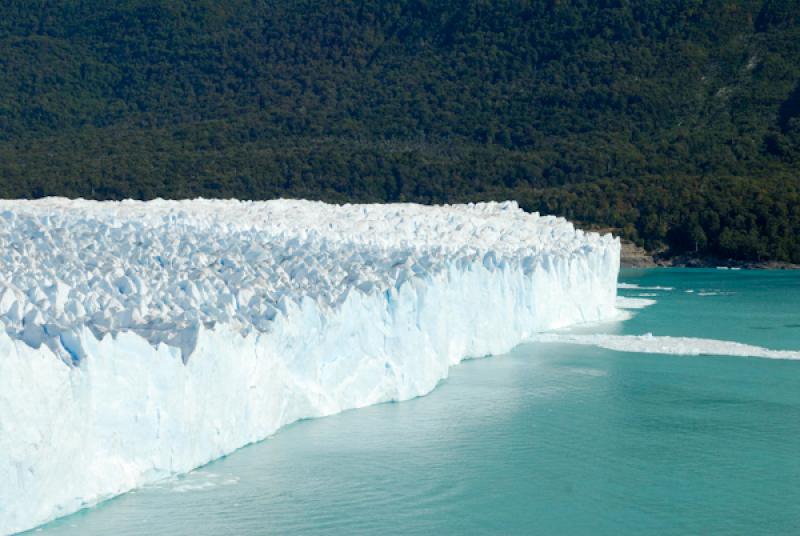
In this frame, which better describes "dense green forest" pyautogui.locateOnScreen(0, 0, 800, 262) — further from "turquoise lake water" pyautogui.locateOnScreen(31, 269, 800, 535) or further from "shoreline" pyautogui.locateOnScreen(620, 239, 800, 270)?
"turquoise lake water" pyautogui.locateOnScreen(31, 269, 800, 535)

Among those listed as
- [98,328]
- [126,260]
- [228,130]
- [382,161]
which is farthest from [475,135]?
[98,328]

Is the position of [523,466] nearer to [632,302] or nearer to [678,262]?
[632,302]

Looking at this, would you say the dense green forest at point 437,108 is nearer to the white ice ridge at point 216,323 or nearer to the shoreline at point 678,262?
the shoreline at point 678,262

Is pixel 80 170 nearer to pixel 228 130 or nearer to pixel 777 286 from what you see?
pixel 228 130

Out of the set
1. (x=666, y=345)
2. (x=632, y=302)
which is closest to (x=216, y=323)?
(x=666, y=345)

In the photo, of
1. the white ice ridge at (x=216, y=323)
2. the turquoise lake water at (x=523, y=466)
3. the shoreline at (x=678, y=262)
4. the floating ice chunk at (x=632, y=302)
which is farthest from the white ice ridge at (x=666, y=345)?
the shoreline at (x=678, y=262)

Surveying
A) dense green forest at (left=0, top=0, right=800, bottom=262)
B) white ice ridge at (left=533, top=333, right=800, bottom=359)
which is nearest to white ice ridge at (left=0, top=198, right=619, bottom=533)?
white ice ridge at (left=533, top=333, right=800, bottom=359)
